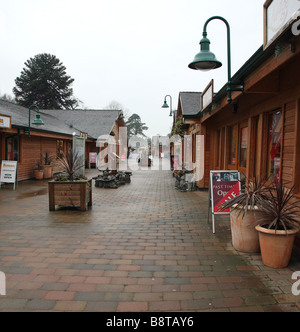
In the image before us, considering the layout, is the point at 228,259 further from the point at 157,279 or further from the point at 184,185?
the point at 184,185

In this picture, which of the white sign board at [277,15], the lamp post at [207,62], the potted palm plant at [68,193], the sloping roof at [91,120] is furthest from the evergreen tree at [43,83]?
the white sign board at [277,15]

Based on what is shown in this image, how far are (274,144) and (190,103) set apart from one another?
7.51 m

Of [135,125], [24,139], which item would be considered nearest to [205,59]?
[24,139]

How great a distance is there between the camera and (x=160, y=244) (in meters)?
4.25

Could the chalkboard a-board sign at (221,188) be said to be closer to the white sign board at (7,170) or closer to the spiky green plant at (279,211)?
the spiky green plant at (279,211)

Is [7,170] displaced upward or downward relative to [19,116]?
downward

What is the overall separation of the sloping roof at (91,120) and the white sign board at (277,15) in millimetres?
19109

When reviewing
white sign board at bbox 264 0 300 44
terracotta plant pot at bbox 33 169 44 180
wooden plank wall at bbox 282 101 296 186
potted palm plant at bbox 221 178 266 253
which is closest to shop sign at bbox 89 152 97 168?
terracotta plant pot at bbox 33 169 44 180

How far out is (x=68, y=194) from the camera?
253 inches

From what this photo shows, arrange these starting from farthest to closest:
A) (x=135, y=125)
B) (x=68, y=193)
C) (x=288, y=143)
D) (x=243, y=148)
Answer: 1. (x=135, y=125)
2. (x=243, y=148)
3. (x=68, y=193)
4. (x=288, y=143)

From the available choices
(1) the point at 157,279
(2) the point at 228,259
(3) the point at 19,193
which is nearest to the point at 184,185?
(3) the point at 19,193

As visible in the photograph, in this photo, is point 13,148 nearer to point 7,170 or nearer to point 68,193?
point 7,170

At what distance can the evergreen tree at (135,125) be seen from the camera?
7462cm
